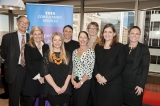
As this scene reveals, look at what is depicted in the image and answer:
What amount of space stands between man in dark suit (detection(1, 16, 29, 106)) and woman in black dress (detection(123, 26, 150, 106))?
62.5 inches

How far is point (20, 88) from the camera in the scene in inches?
110

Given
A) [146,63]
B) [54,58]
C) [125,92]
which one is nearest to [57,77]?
[54,58]

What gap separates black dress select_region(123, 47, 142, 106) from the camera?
2.45 m

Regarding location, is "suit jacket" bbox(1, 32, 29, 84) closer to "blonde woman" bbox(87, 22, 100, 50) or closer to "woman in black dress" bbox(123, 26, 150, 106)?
"blonde woman" bbox(87, 22, 100, 50)

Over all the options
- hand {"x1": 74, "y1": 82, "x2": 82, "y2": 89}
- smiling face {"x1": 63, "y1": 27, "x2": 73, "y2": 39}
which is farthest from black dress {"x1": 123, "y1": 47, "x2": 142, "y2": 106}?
smiling face {"x1": 63, "y1": 27, "x2": 73, "y2": 39}

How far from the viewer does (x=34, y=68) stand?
8.37 feet

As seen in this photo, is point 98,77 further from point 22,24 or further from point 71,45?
point 22,24

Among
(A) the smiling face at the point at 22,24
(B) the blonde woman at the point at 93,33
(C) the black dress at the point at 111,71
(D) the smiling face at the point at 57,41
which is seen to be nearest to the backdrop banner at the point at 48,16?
(A) the smiling face at the point at 22,24

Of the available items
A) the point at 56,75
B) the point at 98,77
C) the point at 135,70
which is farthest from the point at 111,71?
the point at 56,75

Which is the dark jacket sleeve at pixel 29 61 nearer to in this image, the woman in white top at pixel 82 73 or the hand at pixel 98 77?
the woman in white top at pixel 82 73

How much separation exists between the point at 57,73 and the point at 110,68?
708mm

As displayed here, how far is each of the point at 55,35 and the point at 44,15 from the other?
1.43 metres

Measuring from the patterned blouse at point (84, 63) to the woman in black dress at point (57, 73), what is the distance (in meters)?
0.12

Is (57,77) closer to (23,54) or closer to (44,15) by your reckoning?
(23,54)
